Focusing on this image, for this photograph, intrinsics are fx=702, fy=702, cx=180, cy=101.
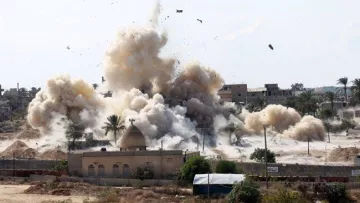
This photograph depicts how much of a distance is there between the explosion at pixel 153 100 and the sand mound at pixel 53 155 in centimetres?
1158

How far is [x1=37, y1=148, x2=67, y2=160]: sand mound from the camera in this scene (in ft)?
213

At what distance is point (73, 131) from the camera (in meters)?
73.9

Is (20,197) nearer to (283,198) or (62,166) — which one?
(62,166)

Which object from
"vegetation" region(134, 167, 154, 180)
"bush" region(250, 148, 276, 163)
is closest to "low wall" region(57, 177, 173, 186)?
"vegetation" region(134, 167, 154, 180)

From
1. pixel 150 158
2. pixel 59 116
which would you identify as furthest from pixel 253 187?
pixel 59 116

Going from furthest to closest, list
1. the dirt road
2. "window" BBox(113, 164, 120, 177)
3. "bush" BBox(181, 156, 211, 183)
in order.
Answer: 1. "window" BBox(113, 164, 120, 177)
2. "bush" BBox(181, 156, 211, 183)
3. the dirt road

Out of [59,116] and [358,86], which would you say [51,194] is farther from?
[358,86]

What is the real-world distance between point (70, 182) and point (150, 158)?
6.08m

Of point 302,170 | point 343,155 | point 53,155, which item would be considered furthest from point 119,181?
point 343,155

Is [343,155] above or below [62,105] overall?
below

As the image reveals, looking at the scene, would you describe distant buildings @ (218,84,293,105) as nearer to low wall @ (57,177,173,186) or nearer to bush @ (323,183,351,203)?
low wall @ (57,177,173,186)

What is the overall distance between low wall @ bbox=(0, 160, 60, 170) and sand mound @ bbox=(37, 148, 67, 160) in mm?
5767

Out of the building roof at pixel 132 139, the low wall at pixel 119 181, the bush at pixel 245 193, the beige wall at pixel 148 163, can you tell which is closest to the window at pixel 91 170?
the beige wall at pixel 148 163

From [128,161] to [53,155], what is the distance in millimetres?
16184
